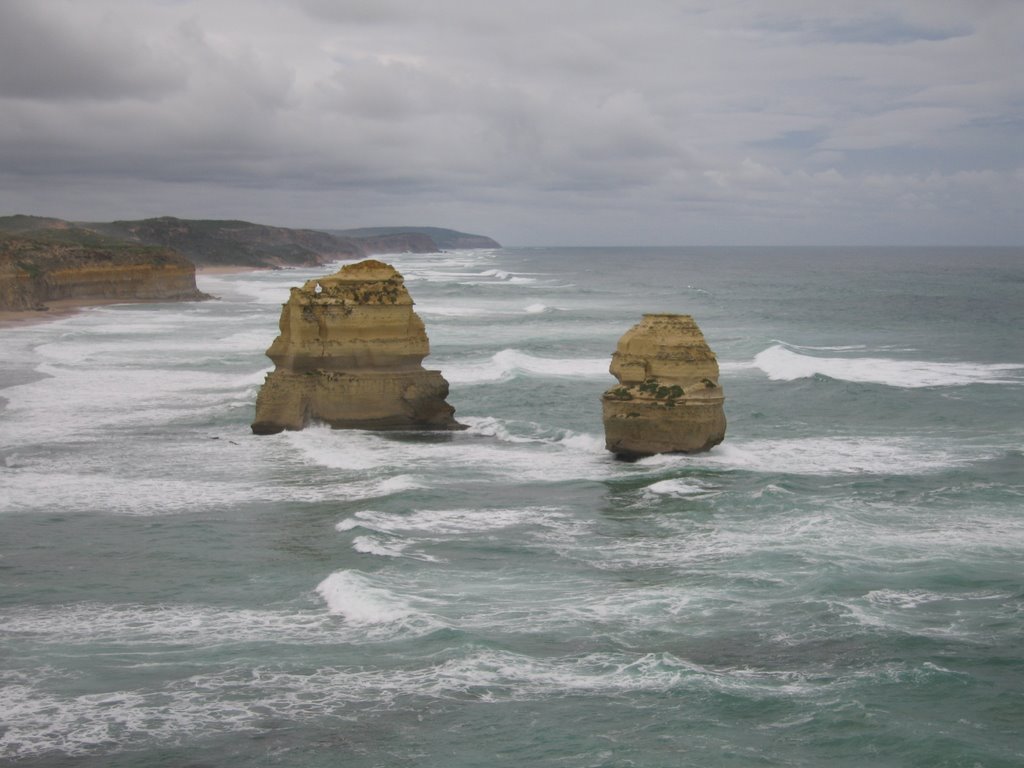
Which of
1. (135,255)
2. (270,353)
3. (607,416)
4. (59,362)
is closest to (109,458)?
(270,353)

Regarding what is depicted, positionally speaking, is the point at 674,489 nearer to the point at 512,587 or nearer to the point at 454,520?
the point at 454,520

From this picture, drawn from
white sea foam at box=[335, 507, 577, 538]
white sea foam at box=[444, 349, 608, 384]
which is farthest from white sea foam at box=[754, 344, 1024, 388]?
white sea foam at box=[335, 507, 577, 538]

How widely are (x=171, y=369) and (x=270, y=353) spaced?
14435 mm

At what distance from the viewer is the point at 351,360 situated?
2862cm

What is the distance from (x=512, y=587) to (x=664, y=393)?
845cm

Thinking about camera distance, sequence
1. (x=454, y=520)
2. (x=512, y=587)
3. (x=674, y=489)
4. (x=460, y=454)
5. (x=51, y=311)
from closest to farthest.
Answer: (x=512, y=587) < (x=454, y=520) < (x=674, y=489) < (x=460, y=454) < (x=51, y=311)

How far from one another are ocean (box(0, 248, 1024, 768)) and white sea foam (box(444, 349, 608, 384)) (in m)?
5.15

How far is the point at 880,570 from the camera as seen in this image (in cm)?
1731

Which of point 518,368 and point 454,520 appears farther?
point 518,368

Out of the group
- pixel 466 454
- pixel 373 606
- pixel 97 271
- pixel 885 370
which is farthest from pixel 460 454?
pixel 97 271

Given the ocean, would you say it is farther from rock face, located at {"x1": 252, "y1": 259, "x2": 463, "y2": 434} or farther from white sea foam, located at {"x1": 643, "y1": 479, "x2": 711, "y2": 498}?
rock face, located at {"x1": 252, "y1": 259, "x2": 463, "y2": 434}

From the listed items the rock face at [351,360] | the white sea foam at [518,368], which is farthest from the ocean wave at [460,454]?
the white sea foam at [518,368]

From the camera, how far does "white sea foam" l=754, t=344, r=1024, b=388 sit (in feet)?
128

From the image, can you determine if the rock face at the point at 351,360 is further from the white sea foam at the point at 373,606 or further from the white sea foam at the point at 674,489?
the white sea foam at the point at 373,606
